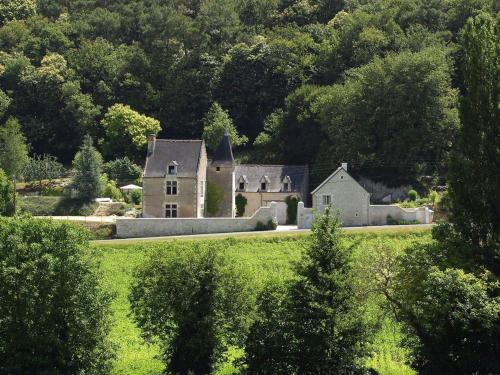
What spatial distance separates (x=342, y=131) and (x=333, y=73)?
1390cm

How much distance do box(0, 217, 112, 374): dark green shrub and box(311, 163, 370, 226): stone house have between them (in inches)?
1059

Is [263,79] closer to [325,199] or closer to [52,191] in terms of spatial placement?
[52,191]

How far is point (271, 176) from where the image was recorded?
5956 cm

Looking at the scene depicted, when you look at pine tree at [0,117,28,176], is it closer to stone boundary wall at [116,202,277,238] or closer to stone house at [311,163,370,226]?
stone boundary wall at [116,202,277,238]

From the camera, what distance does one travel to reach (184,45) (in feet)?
276

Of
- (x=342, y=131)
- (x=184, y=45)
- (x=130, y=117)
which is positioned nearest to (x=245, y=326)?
(x=342, y=131)

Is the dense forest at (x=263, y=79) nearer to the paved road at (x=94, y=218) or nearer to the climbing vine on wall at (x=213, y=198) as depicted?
the climbing vine on wall at (x=213, y=198)

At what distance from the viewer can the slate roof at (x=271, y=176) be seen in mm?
58906

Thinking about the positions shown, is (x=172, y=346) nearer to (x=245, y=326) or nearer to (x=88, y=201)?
(x=245, y=326)

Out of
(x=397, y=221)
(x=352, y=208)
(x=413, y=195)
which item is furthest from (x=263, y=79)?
(x=397, y=221)

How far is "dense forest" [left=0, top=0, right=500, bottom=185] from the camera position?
60.3 m

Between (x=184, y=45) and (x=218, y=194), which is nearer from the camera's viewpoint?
(x=218, y=194)

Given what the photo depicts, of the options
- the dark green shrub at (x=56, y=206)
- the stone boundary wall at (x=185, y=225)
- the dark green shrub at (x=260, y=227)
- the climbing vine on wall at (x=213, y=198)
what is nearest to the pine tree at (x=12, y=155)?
the dark green shrub at (x=56, y=206)

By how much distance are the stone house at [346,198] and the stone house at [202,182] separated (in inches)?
131
